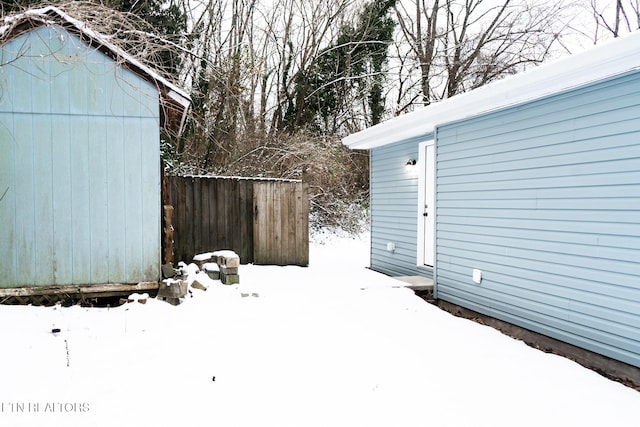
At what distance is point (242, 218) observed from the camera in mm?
7121

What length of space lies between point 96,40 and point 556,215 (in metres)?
4.48

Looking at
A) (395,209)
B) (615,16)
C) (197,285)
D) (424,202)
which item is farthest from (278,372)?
(615,16)

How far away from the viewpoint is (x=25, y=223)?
423 cm

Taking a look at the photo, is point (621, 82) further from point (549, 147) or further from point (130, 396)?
point (130, 396)

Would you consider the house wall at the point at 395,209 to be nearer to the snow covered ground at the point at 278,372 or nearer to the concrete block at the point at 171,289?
the snow covered ground at the point at 278,372

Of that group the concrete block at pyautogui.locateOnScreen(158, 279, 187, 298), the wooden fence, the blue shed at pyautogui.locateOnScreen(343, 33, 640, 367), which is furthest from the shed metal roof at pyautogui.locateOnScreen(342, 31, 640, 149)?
the concrete block at pyautogui.locateOnScreen(158, 279, 187, 298)

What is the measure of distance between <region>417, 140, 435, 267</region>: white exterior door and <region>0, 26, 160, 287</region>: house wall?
3.42 metres

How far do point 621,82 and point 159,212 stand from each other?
4200 millimetres

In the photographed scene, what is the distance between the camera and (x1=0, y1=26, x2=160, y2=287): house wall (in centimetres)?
420

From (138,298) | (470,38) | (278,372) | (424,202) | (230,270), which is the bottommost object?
(278,372)

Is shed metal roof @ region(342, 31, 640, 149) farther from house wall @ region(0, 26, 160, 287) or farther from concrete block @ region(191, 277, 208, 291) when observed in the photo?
concrete block @ region(191, 277, 208, 291)

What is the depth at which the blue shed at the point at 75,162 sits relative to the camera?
4191 mm

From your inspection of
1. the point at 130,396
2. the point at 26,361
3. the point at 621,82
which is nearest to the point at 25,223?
the point at 26,361

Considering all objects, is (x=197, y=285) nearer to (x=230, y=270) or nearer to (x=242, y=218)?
(x=230, y=270)
